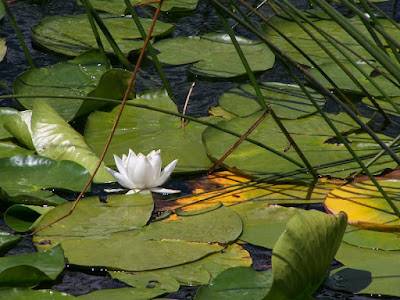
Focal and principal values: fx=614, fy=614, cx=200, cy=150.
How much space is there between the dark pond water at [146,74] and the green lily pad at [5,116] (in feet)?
0.58

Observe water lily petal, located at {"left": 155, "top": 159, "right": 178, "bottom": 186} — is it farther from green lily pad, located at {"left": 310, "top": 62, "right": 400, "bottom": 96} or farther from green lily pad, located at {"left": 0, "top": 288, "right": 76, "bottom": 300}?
green lily pad, located at {"left": 310, "top": 62, "right": 400, "bottom": 96}

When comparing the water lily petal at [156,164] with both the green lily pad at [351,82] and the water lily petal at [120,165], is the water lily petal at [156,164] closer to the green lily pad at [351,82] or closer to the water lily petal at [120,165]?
the water lily petal at [120,165]

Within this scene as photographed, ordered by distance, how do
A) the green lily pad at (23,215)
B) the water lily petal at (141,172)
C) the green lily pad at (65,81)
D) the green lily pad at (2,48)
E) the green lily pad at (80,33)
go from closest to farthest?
the green lily pad at (23,215) → the water lily petal at (141,172) → the green lily pad at (65,81) → the green lily pad at (2,48) → the green lily pad at (80,33)

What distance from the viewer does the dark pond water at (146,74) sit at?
62.1 inches

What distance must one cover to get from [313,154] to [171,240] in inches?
27.7

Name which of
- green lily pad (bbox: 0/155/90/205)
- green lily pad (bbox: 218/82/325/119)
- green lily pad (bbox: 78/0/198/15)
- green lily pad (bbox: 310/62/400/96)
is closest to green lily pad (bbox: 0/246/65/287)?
green lily pad (bbox: 0/155/90/205)

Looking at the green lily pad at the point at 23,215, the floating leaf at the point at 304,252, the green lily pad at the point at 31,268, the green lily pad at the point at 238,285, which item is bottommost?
the green lily pad at the point at 23,215

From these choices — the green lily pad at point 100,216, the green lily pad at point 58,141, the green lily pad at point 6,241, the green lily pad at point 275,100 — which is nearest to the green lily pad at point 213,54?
the green lily pad at point 275,100

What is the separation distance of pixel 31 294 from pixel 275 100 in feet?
4.80

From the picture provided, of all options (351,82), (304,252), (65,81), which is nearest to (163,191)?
(304,252)

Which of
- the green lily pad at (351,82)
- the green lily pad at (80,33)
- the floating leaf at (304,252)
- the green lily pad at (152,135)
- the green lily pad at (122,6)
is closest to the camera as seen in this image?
the floating leaf at (304,252)

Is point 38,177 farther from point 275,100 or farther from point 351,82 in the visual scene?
point 351,82

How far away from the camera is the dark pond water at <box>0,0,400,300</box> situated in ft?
5.18

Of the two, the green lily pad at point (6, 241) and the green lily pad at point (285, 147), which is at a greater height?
the green lily pad at point (285, 147)
